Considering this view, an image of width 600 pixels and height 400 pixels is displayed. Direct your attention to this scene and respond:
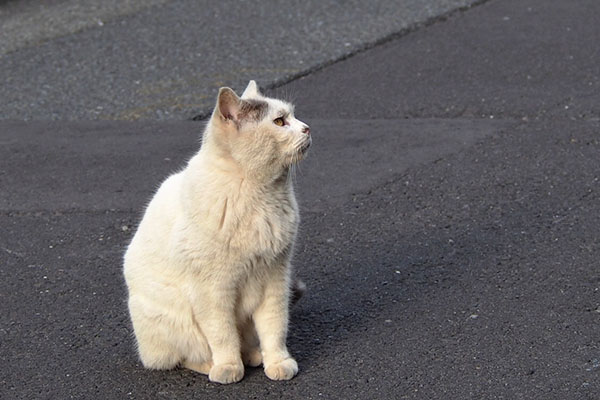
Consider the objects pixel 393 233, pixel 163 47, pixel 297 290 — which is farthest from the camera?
pixel 163 47

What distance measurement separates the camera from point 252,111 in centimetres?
394

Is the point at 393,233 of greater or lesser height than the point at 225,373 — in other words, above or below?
below

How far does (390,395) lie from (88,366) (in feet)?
4.63

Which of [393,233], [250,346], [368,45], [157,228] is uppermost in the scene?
[157,228]

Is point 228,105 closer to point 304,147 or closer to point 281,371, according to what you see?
point 304,147

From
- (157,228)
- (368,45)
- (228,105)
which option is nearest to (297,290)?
(157,228)

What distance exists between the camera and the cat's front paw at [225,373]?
410 cm

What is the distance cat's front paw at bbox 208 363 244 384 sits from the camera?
4.10 metres

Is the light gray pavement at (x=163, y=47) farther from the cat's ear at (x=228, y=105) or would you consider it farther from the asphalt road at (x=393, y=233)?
the cat's ear at (x=228, y=105)

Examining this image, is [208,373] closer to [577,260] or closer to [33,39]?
[577,260]

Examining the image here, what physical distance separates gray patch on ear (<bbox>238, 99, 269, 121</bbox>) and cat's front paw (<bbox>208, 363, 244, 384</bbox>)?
108 centimetres

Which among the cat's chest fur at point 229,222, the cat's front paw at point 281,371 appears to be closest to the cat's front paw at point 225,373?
the cat's front paw at point 281,371

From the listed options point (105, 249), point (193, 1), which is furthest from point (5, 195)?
point (193, 1)

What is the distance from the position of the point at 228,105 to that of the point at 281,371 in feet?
3.88
